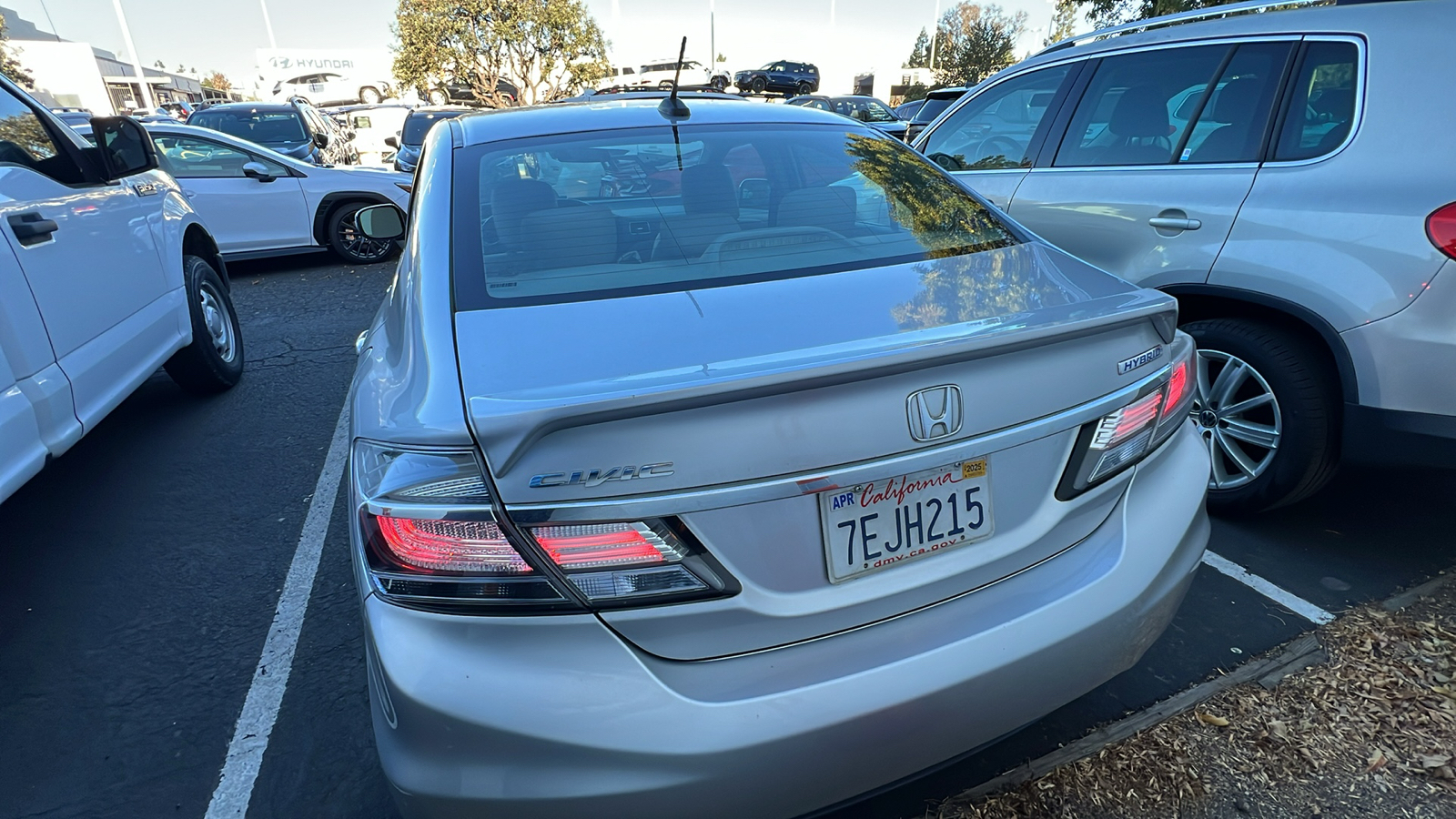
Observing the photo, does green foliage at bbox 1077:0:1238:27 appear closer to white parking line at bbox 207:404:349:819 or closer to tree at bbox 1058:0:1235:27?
tree at bbox 1058:0:1235:27

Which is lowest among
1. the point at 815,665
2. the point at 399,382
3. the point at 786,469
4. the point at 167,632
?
the point at 167,632

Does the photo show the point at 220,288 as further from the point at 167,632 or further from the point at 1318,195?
the point at 1318,195

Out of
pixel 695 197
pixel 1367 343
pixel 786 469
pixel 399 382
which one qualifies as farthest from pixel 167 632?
pixel 1367 343

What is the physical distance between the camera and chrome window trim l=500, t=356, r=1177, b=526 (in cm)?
120

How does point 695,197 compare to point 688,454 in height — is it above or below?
above

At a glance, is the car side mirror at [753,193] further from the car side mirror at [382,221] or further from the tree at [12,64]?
the tree at [12,64]

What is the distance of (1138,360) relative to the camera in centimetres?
159

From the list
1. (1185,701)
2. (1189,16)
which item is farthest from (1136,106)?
(1185,701)

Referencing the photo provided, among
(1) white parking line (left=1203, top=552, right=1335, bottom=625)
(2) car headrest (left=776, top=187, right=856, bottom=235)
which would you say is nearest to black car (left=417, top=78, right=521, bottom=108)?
(2) car headrest (left=776, top=187, right=856, bottom=235)

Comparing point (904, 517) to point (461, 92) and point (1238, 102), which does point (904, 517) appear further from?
point (461, 92)

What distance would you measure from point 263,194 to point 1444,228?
8857mm

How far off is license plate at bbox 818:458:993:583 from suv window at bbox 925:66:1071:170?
280cm

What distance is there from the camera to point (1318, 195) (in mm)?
2506

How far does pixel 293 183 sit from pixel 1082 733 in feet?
28.1
